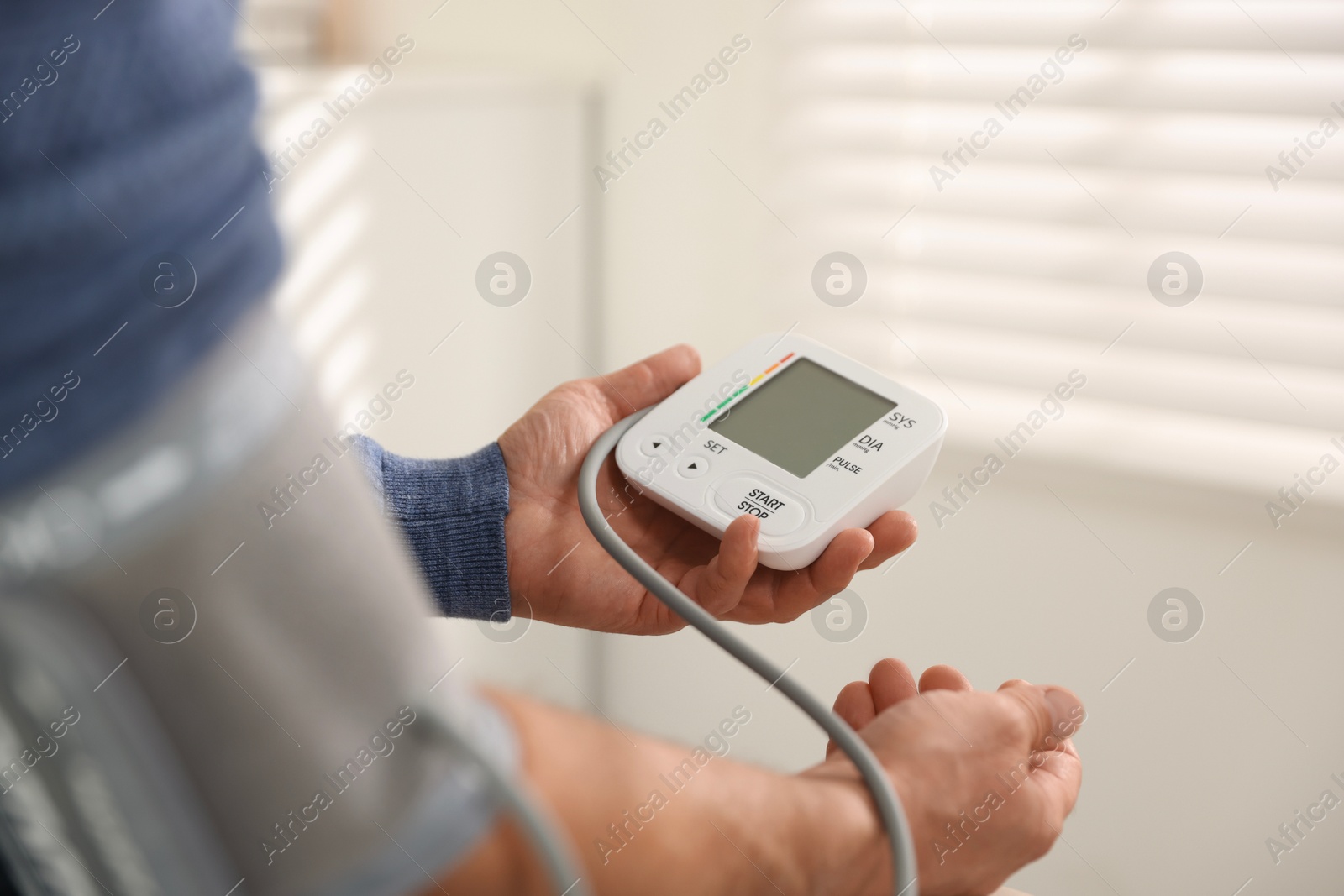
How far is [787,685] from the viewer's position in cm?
46

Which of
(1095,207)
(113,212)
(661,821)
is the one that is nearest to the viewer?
(113,212)

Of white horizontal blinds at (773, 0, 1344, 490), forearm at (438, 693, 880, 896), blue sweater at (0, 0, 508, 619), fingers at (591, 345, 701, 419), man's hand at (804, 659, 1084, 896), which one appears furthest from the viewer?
white horizontal blinds at (773, 0, 1344, 490)

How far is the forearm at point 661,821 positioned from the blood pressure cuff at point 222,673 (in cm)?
4

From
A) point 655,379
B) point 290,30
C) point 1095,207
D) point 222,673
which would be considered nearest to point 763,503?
point 655,379

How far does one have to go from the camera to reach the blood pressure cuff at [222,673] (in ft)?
0.79

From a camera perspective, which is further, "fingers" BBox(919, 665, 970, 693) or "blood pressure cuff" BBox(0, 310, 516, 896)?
"fingers" BBox(919, 665, 970, 693)

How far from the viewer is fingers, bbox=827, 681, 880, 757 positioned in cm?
54

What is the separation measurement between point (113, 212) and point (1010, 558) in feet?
3.73

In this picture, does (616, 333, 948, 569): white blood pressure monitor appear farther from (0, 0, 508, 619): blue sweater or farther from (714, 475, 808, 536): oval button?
(0, 0, 508, 619): blue sweater

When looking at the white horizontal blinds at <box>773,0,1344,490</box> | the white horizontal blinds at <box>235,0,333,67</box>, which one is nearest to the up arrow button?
the white horizontal blinds at <box>773,0,1344,490</box>

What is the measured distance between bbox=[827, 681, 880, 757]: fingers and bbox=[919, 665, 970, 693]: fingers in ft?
0.09

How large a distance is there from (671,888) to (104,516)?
0.84 feet

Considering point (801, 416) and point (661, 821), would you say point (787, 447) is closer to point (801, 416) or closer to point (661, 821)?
point (801, 416)

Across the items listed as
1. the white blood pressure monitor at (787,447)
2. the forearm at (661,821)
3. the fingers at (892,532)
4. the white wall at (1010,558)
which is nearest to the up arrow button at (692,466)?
the white blood pressure monitor at (787,447)
